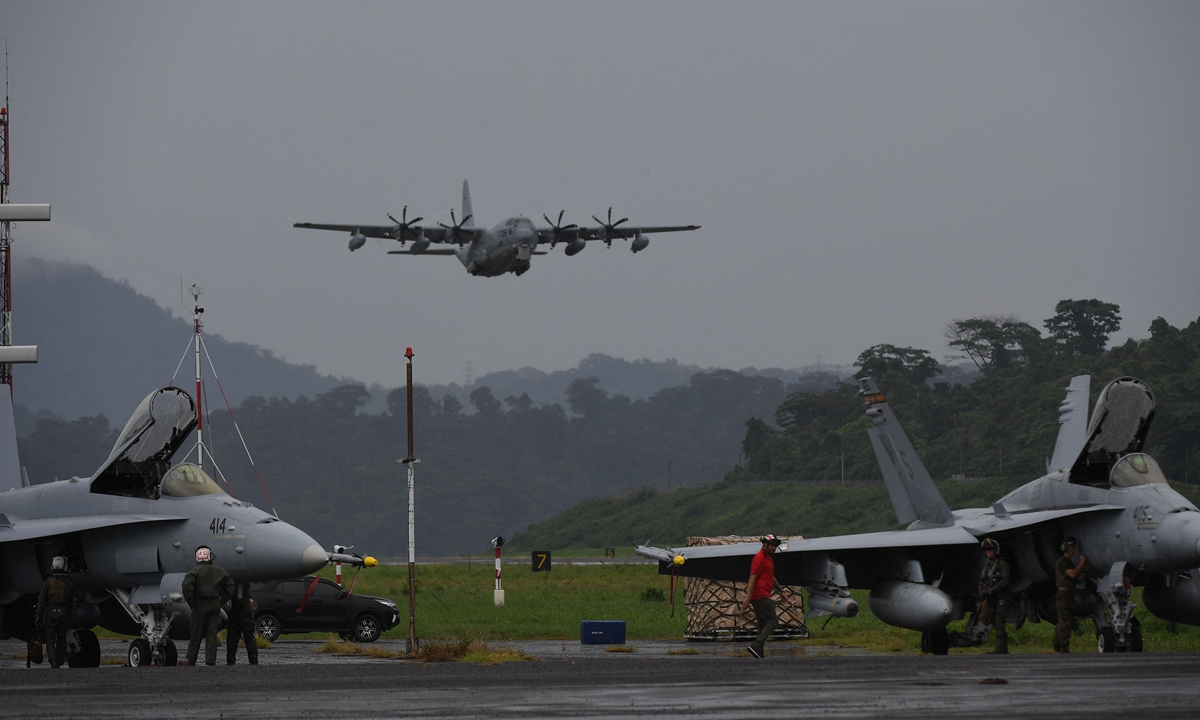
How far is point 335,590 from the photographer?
2367cm

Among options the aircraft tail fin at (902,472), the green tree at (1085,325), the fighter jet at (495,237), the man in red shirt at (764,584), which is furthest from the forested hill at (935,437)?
the man in red shirt at (764,584)

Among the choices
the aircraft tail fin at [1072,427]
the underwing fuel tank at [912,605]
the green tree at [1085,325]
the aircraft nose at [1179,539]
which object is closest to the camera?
the aircraft nose at [1179,539]

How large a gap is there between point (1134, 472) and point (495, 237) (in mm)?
46147

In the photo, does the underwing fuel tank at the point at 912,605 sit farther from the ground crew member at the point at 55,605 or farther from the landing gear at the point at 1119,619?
the ground crew member at the point at 55,605

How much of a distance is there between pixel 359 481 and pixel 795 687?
154m

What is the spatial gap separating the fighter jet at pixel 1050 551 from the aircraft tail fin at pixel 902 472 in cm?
6

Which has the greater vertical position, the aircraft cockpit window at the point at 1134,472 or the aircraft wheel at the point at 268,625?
the aircraft cockpit window at the point at 1134,472

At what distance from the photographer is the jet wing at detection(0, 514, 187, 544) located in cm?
1567

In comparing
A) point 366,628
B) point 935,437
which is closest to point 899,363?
point 935,437

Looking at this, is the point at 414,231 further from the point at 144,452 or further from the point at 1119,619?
the point at 1119,619

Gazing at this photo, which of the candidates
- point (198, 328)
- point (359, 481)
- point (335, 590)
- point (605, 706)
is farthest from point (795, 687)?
point (359, 481)

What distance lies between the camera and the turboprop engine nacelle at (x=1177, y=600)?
16.3 m

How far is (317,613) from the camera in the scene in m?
23.5

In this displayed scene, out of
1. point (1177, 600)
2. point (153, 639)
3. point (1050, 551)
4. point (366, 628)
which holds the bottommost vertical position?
point (366, 628)
